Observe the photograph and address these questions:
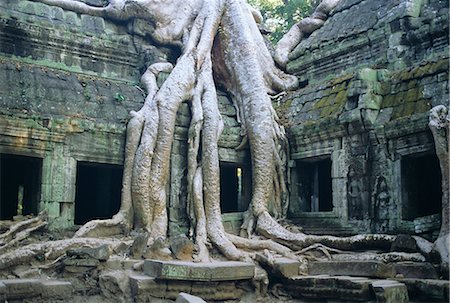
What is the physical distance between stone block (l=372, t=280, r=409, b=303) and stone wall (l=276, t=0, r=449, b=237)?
5.05ft

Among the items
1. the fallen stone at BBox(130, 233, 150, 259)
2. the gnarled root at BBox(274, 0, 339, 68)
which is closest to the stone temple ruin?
the fallen stone at BBox(130, 233, 150, 259)

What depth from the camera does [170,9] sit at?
9.80m

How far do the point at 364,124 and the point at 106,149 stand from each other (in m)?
3.63

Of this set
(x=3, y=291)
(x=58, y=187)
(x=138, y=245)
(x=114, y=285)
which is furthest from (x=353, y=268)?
(x=58, y=187)

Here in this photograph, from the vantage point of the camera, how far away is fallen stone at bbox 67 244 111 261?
6.40 metres

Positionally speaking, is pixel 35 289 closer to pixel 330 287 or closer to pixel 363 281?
pixel 330 287

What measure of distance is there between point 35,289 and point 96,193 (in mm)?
4949

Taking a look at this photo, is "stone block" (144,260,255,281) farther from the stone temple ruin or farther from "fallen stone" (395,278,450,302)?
"fallen stone" (395,278,450,302)

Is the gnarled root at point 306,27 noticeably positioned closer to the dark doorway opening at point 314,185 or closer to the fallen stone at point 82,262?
the dark doorway opening at point 314,185

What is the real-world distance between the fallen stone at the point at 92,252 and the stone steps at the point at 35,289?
0.40 metres

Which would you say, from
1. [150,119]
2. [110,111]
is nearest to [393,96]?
[150,119]

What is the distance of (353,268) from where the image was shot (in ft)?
21.2

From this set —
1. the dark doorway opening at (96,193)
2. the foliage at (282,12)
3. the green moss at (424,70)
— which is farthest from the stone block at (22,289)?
the foliage at (282,12)

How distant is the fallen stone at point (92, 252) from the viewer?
6.40 meters
